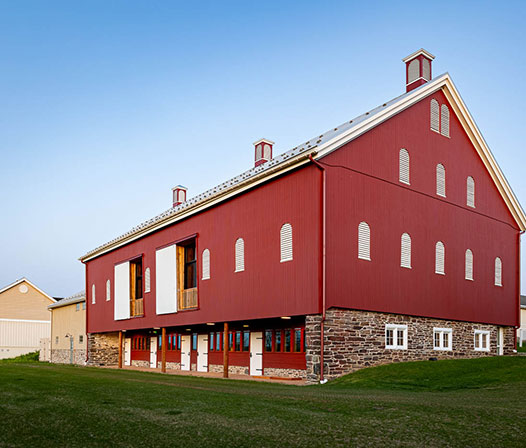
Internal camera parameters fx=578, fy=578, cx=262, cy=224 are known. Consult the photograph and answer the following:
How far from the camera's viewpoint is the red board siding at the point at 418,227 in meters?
20.3

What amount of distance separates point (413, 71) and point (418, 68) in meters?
0.28

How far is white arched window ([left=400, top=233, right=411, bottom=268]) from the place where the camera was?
22453 millimetres

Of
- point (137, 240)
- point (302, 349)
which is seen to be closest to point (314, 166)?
point (302, 349)

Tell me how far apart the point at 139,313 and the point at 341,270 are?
669 inches

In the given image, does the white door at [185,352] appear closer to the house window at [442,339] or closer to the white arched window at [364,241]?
the house window at [442,339]

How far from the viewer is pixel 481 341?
26547 mm

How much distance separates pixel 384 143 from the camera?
22438 mm

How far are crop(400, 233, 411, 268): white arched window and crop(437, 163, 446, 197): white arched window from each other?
3.32 meters

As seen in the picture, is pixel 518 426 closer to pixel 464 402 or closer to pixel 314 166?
pixel 464 402

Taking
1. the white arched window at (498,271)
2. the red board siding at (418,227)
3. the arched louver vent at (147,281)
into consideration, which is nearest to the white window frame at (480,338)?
the red board siding at (418,227)

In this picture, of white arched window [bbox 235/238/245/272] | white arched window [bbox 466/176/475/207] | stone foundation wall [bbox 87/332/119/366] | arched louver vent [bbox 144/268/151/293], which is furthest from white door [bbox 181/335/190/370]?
white arched window [bbox 466/176/475/207]

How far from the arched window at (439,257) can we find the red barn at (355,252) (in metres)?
0.06

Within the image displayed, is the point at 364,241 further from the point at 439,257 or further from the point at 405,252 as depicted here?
the point at 439,257

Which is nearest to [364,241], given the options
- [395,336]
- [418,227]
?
[418,227]
